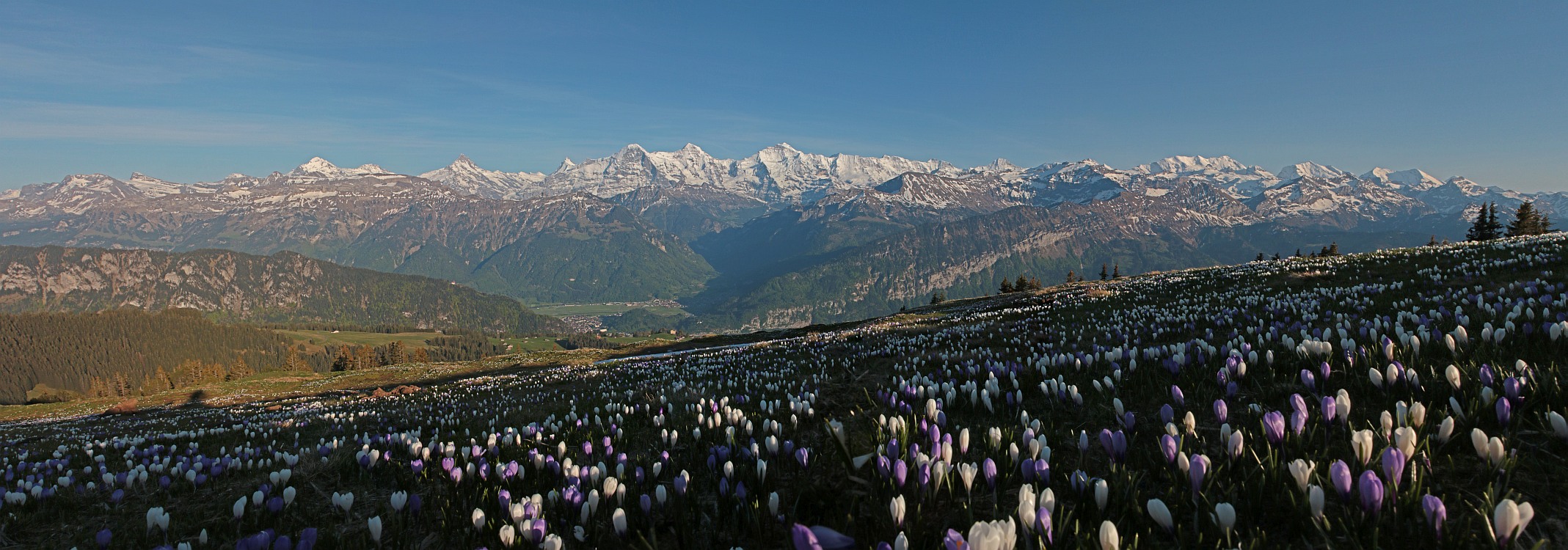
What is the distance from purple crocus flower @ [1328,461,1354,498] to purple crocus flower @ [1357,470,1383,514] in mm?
57

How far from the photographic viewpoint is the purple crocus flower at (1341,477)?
227cm

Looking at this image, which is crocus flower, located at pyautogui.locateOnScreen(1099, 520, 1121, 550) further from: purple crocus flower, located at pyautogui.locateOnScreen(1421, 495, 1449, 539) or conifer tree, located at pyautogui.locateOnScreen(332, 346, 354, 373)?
conifer tree, located at pyautogui.locateOnScreen(332, 346, 354, 373)

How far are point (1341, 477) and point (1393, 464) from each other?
0.32 meters

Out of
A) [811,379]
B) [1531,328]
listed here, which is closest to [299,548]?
[811,379]

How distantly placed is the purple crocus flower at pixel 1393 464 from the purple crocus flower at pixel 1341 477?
20 cm

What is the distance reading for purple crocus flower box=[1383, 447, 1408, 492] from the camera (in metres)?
2.35

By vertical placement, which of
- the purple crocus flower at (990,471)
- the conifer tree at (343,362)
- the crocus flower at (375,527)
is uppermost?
the purple crocus flower at (990,471)

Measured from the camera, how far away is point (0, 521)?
5004 millimetres

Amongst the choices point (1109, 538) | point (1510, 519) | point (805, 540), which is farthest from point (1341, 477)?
point (805, 540)

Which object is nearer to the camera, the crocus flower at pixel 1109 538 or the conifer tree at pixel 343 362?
the crocus flower at pixel 1109 538

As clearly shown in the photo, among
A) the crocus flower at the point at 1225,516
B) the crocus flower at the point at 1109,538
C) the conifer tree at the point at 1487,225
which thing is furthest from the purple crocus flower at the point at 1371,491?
the conifer tree at the point at 1487,225

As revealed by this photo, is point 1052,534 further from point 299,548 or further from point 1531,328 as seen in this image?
point 1531,328

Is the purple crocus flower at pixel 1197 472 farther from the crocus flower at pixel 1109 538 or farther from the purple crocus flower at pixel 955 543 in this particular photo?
the purple crocus flower at pixel 955 543

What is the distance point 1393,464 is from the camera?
7.80 ft
